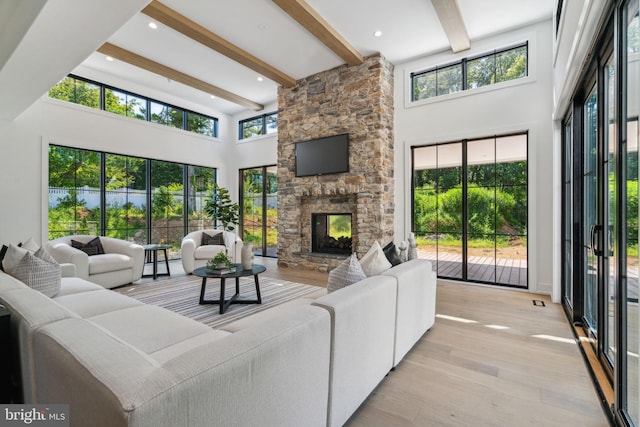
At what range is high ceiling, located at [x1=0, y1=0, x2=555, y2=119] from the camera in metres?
2.42

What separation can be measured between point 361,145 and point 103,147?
15.7 feet

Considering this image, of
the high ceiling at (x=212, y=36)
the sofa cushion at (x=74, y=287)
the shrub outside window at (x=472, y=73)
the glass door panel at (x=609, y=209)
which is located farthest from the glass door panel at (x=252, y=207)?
the glass door panel at (x=609, y=209)

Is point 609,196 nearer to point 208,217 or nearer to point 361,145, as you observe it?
point 361,145

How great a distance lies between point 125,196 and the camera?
20.0ft

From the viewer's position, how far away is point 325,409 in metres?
1.39

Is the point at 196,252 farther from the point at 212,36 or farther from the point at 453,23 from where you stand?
the point at 453,23

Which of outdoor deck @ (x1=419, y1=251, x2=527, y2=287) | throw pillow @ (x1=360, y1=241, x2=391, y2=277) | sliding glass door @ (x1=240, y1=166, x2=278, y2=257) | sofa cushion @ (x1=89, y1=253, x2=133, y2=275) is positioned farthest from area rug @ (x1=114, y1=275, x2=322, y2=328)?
sliding glass door @ (x1=240, y1=166, x2=278, y2=257)

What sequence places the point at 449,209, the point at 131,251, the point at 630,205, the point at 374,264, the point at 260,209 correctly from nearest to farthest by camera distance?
the point at 630,205 → the point at 374,264 → the point at 131,251 → the point at 449,209 → the point at 260,209

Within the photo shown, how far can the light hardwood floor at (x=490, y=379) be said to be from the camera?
66.7 inches

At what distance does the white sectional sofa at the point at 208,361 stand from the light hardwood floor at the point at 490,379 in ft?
0.64

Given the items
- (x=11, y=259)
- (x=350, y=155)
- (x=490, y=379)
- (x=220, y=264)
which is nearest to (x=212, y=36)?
(x=350, y=155)

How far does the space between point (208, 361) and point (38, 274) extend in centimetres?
241

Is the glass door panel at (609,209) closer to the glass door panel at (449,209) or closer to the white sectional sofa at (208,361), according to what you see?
the white sectional sofa at (208,361)

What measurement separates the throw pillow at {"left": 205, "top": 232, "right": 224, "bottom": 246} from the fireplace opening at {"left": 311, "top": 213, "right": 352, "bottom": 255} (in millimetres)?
1770
